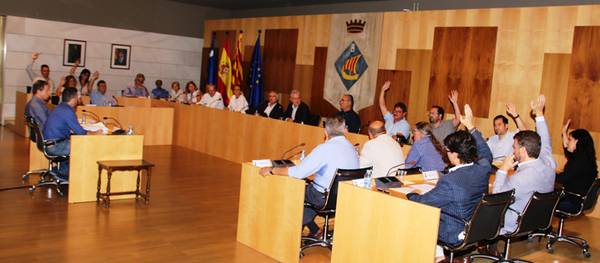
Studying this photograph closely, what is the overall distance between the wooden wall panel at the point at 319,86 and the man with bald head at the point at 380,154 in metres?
5.65

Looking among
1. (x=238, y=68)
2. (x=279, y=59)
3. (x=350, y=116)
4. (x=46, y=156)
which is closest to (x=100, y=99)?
(x=238, y=68)

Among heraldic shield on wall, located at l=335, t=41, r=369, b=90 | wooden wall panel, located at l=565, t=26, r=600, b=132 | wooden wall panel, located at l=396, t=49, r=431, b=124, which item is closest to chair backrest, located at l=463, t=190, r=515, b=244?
wooden wall panel, located at l=565, t=26, r=600, b=132

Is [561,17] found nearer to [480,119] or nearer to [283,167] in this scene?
[480,119]

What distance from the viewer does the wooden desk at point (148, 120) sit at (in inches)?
434

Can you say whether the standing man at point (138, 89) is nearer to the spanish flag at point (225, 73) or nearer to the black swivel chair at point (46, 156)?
the spanish flag at point (225, 73)

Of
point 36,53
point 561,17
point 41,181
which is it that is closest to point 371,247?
point 41,181

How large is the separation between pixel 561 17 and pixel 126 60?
10.3 m

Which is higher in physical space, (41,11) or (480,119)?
(41,11)

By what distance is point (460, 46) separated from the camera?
911 cm

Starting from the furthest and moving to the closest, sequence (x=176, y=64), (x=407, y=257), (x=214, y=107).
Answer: (x=176, y=64), (x=214, y=107), (x=407, y=257)

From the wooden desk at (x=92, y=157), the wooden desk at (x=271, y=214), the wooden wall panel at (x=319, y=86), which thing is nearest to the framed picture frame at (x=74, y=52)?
the wooden wall panel at (x=319, y=86)

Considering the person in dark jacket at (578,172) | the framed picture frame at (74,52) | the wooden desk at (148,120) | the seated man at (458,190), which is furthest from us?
the framed picture frame at (74,52)

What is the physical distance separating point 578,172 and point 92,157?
5365 mm

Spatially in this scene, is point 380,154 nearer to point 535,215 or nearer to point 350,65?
point 535,215
